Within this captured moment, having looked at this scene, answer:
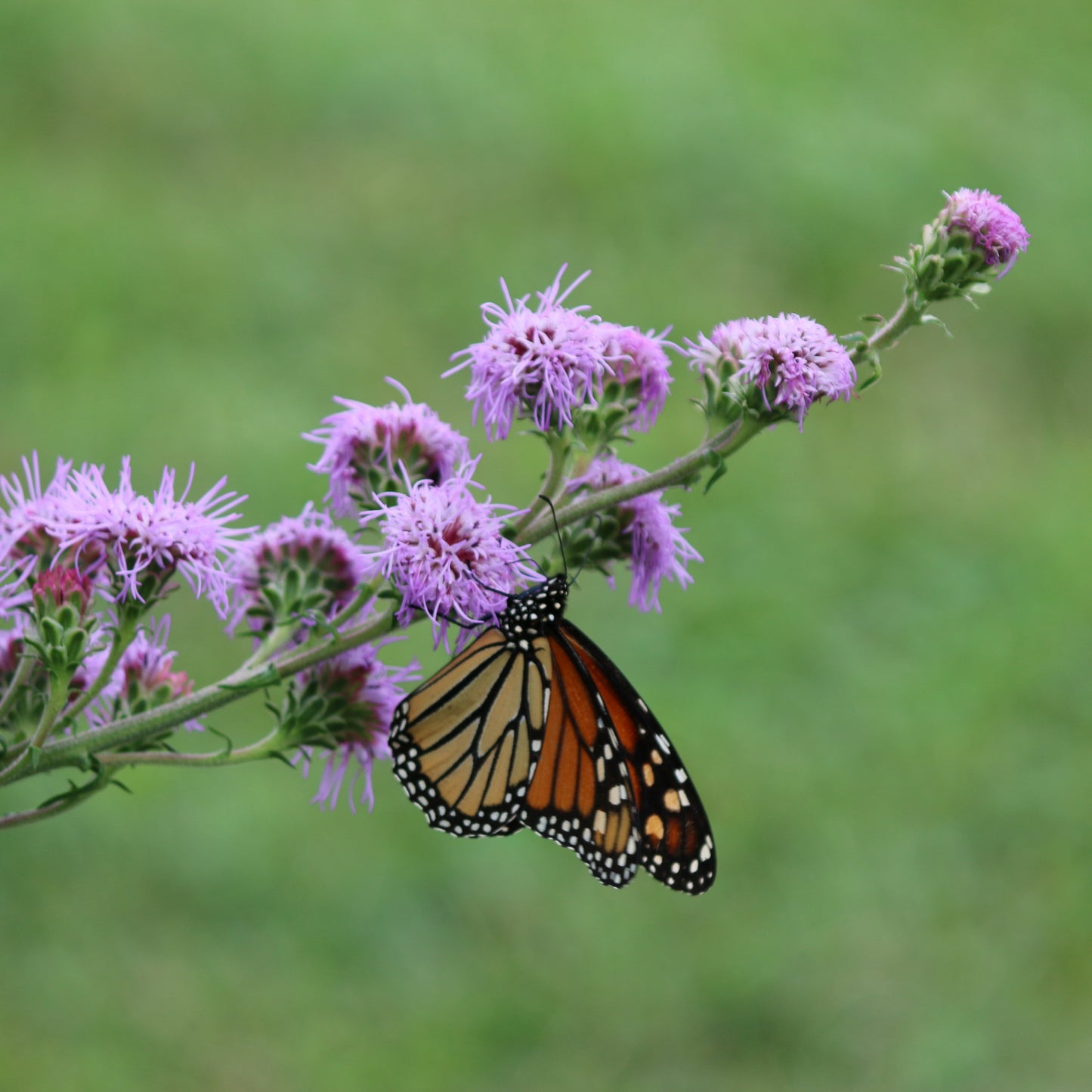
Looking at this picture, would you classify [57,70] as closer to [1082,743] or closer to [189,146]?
[189,146]

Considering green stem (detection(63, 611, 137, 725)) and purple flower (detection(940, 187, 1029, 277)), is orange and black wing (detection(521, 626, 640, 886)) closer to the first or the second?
green stem (detection(63, 611, 137, 725))

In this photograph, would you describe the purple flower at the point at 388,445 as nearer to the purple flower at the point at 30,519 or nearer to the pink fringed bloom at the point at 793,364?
the purple flower at the point at 30,519

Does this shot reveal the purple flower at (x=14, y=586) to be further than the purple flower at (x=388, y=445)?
No

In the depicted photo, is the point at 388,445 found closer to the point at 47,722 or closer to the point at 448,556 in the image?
the point at 448,556

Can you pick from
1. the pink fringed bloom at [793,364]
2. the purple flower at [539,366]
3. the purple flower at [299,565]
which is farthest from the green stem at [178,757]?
the pink fringed bloom at [793,364]

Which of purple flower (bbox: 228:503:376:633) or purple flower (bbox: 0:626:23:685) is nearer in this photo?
purple flower (bbox: 0:626:23:685)

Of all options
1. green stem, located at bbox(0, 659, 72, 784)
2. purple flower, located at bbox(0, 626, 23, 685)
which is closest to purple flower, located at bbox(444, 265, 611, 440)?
green stem, located at bbox(0, 659, 72, 784)
